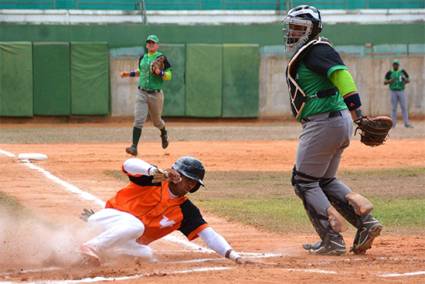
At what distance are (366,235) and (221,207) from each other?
13.3ft

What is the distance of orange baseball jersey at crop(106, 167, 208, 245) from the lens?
7934mm

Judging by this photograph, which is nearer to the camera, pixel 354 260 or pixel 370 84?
pixel 354 260

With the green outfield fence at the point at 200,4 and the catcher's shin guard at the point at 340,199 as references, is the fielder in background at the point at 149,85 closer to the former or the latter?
the catcher's shin guard at the point at 340,199

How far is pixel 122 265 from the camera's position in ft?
25.7

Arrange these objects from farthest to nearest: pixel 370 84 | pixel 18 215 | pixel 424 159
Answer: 1. pixel 370 84
2. pixel 424 159
3. pixel 18 215

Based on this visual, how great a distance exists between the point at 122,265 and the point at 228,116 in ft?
80.7

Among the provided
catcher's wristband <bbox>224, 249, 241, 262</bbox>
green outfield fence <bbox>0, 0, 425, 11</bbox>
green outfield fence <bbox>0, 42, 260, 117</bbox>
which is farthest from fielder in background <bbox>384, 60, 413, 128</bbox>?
catcher's wristband <bbox>224, 249, 241, 262</bbox>

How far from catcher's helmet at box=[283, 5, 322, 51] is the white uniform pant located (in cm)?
220

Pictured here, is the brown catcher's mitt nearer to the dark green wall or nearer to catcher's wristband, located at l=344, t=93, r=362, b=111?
catcher's wristband, located at l=344, t=93, r=362, b=111

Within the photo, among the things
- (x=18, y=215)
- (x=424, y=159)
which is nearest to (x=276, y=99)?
(x=424, y=159)

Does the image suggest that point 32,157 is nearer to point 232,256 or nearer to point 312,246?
point 312,246

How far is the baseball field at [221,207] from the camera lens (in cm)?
746

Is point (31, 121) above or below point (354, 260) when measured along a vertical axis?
below

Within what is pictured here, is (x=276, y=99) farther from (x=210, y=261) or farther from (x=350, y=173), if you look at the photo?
(x=210, y=261)
